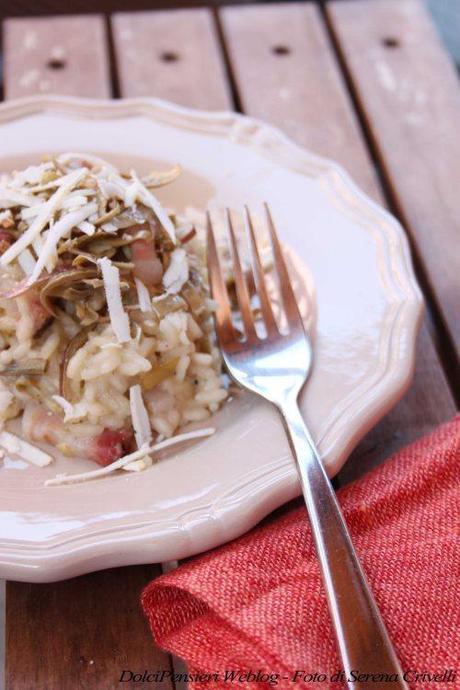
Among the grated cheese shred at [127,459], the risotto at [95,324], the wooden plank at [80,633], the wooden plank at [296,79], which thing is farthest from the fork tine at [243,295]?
the wooden plank at [296,79]

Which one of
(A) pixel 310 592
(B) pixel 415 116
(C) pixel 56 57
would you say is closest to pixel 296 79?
(B) pixel 415 116

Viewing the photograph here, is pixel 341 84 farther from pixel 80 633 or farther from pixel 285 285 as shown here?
pixel 80 633

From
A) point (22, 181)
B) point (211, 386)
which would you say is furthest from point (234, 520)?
point (22, 181)

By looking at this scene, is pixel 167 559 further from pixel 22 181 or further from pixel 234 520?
pixel 22 181

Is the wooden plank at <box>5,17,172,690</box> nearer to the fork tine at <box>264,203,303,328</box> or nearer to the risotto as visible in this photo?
the risotto

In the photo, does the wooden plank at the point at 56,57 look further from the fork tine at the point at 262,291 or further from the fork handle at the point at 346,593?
the fork handle at the point at 346,593
